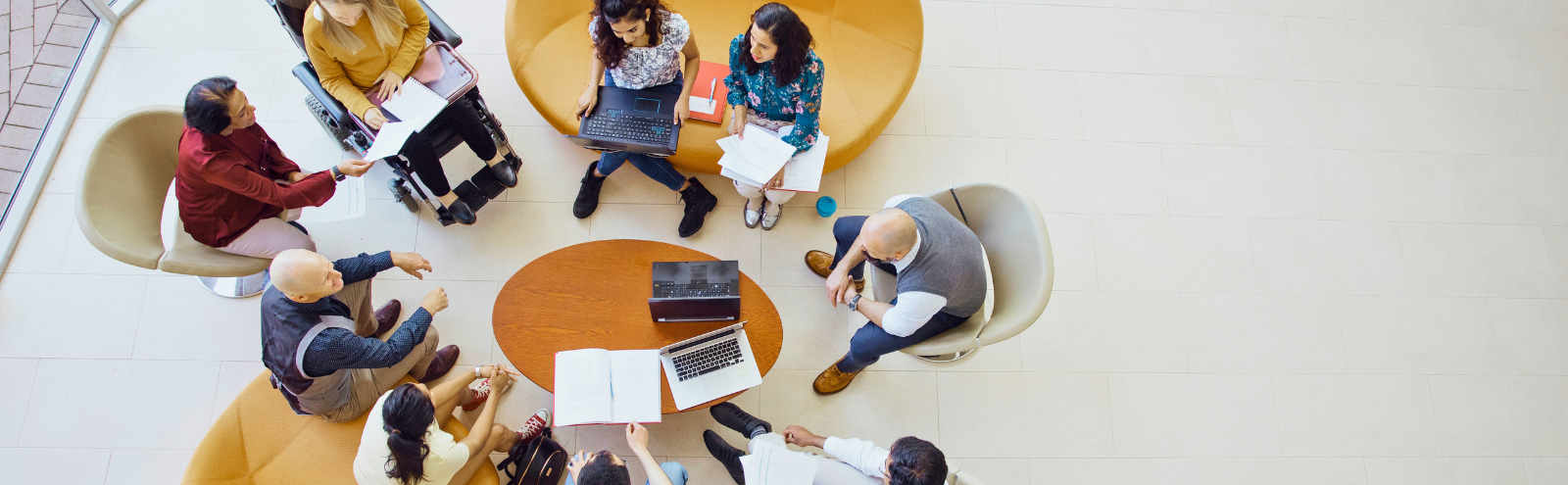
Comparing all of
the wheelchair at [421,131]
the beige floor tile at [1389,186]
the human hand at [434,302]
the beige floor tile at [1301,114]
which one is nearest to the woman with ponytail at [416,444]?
the human hand at [434,302]

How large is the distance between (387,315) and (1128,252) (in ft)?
11.3

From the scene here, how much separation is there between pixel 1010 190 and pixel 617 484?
164cm

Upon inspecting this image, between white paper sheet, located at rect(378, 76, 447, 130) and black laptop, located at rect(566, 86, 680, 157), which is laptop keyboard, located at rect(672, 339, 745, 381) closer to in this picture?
black laptop, located at rect(566, 86, 680, 157)

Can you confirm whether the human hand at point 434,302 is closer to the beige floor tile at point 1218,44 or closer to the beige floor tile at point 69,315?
the beige floor tile at point 69,315

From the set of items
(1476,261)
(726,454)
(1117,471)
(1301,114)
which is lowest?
(1117,471)

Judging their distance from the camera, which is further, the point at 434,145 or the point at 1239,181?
the point at 1239,181

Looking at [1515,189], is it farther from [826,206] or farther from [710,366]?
[710,366]

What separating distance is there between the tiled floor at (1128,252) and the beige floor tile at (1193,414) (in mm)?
13

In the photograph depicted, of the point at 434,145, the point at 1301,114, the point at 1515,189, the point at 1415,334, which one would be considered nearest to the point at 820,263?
the point at 434,145

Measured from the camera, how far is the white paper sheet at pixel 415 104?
2.73 metres

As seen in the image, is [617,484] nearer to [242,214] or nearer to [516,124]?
[242,214]

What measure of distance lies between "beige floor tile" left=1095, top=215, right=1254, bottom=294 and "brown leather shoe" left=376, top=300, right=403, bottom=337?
10.6ft

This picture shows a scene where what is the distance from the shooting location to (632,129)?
9.40ft

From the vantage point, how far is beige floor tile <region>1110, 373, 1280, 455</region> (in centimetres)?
315
